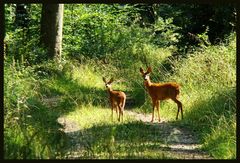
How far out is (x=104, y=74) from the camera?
17.9 meters

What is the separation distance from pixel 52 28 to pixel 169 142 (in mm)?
9091

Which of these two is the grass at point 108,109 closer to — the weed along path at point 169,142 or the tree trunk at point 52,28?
the weed along path at point 169,142

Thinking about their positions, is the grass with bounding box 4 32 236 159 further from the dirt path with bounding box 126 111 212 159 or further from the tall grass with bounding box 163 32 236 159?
the dirt path with bounding box 126 111 212 159

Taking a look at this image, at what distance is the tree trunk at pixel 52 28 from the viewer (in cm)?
1791

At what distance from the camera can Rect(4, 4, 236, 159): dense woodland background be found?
8.81 metres

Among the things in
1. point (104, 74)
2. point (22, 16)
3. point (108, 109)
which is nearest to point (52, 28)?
point (104, 74)

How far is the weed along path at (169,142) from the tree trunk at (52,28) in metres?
6.27

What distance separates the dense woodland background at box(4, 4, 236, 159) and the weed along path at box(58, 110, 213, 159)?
0.14 meters

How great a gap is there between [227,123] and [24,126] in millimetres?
3127

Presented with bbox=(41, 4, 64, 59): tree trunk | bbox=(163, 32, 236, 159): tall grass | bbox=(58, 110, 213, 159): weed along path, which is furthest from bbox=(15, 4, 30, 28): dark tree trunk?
bbox=(58, 110, 213, 159): weed along path

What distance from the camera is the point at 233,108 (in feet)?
34.1

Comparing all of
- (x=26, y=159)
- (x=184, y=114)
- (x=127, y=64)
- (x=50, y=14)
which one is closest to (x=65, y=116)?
(x=184, y=114)

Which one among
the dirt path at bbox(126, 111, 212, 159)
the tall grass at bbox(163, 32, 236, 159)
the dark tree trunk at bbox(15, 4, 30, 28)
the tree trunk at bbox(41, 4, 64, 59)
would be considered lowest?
the dirt path at bbox(126, 111, 212, 159)

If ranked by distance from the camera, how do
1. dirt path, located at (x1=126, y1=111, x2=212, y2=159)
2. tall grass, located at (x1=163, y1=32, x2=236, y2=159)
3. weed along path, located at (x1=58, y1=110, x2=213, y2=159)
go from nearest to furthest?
weed along path, located at (x1=58, y1=110, x2=213, y2=159), dirt path, located at (x1=126, y1=111, x2=212, y2=159), tall grass, located at (x1=163, y1=32, x2=236, y2=159)
